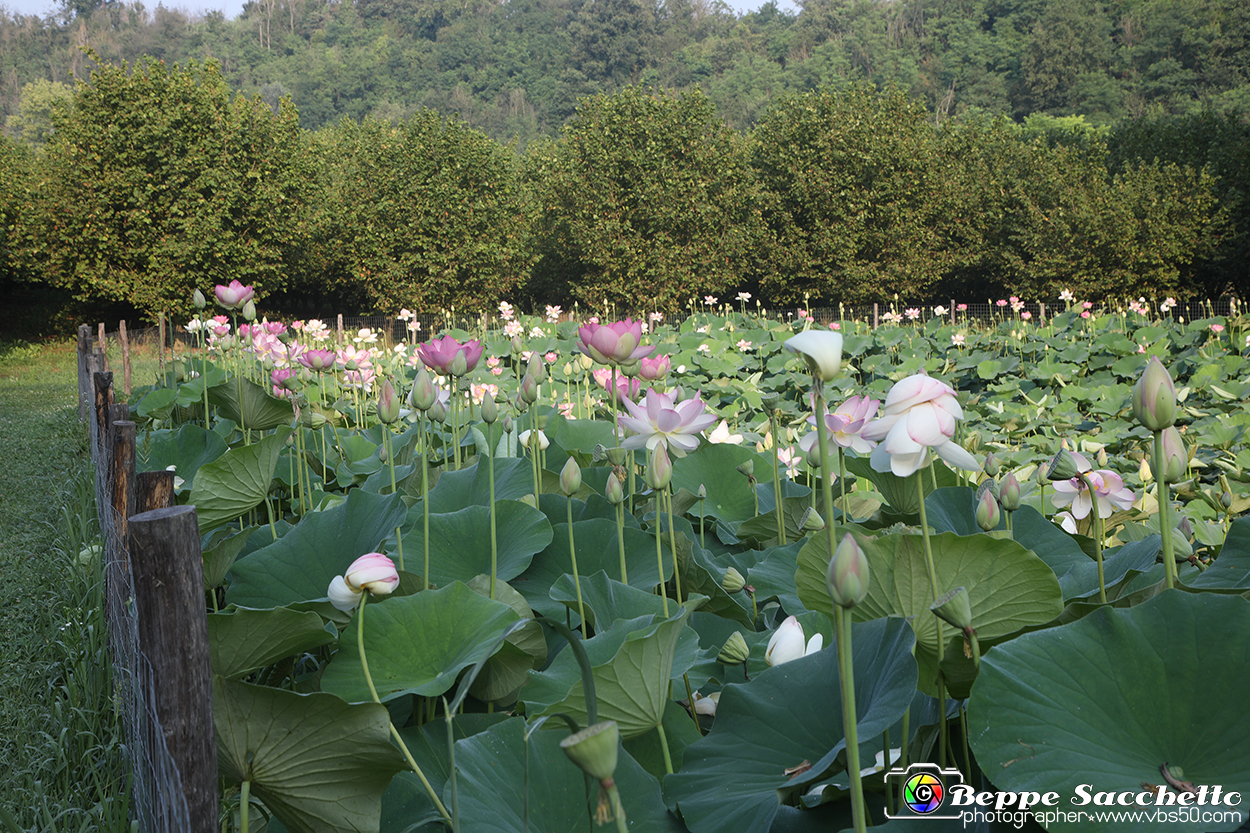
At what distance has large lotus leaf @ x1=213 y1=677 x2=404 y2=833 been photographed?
0.78 meters

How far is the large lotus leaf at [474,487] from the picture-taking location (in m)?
1.52

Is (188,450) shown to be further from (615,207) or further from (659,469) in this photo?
(615,207)

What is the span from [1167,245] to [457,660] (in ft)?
61.0

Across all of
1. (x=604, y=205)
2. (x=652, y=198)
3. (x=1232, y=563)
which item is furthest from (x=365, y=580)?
(x=604, y=205)

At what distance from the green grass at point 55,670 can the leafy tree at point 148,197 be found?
10937 mm

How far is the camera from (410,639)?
915mm

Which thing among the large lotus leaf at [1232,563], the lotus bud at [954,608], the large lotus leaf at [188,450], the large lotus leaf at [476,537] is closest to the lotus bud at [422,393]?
the large lotus leaf at [476,537]

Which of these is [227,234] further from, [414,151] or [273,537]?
[273,537]

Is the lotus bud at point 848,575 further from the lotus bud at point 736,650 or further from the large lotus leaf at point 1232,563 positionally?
the large lotus leaf at point 1232,563

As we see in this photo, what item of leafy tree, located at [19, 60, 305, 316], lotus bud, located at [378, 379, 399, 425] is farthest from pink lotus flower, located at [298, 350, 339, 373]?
leafy tree, located at [19, 60, 305, 316]

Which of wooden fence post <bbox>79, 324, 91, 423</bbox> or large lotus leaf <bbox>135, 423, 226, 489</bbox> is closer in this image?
large lotus leaf <bbox>135, 423, 226, 489</bbox>

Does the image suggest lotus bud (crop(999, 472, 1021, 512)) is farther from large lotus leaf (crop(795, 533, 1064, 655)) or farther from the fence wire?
the fence wire

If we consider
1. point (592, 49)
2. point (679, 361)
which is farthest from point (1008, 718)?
point (592, 49)

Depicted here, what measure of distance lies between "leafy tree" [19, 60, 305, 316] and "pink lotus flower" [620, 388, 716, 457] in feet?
50.3
